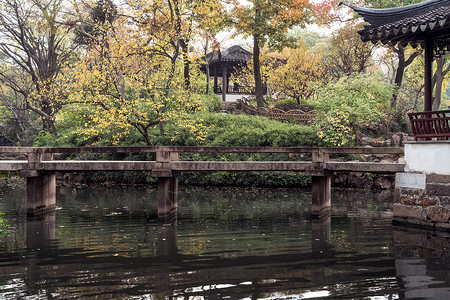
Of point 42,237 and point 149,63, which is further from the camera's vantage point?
point 149,63

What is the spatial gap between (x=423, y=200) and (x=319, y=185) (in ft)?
10.3

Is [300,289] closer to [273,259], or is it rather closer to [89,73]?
[273,259]

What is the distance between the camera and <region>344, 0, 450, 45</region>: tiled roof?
10664mm

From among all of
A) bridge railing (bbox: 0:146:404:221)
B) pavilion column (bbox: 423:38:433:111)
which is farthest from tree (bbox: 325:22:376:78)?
bridge railing (bbox: 0:146:404:221)

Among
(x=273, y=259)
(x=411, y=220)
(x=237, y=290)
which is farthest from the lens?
(x=411, y=220)

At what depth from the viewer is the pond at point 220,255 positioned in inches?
277

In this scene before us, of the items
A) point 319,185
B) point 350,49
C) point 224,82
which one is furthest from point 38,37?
point 319,185

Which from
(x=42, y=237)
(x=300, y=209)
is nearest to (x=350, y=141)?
(x=300, y=209)

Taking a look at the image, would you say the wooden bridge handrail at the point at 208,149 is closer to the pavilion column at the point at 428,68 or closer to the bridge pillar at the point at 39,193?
the bridge pillar at the point at 39,193

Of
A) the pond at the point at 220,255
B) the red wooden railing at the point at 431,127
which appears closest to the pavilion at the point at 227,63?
the pond at the point at 220,255

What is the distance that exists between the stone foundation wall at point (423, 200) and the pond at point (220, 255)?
0.34 metres

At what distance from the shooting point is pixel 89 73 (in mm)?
20859

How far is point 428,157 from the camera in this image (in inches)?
443

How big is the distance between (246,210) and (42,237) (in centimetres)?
724
